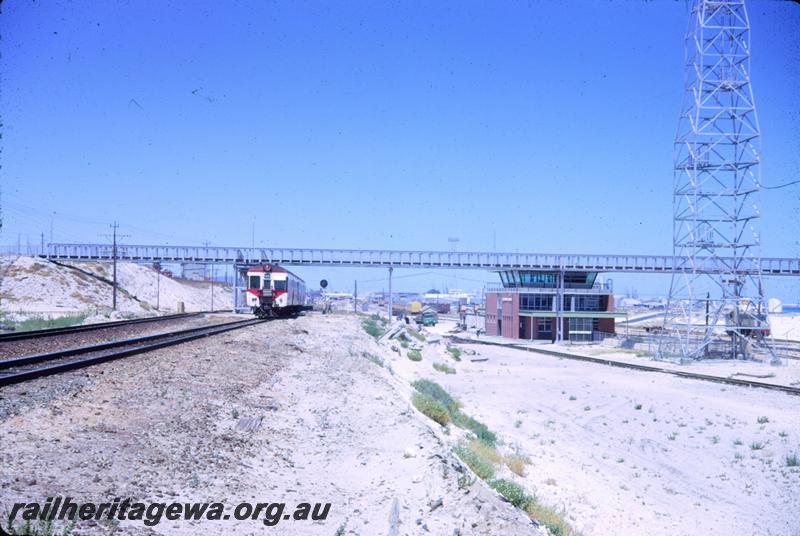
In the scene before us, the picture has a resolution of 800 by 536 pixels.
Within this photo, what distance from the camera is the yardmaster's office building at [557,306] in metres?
67.6

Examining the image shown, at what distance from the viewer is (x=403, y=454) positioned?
9.05 m

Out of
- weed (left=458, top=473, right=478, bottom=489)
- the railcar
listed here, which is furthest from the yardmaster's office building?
weed (left=458, top=473, right=478, bottom=489)

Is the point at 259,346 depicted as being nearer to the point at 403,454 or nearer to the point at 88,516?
the point at 403,454

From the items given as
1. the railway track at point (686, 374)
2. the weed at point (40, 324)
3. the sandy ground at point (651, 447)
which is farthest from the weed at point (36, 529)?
the railway track at point (686, 374)

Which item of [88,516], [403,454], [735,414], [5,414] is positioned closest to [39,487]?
[88,516]

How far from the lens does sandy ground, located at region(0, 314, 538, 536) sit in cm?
595

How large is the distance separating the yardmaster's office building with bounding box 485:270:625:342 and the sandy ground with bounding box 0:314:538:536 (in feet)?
189

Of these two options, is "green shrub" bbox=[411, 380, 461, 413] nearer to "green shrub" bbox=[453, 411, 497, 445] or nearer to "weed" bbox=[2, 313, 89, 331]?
"green shrub" bbox=[453, 411, 497, 445]

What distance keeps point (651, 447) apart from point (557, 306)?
157ft

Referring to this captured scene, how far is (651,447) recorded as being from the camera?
19.0 m

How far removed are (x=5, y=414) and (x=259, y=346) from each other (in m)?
12.1

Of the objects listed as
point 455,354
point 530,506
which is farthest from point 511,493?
point 455,354

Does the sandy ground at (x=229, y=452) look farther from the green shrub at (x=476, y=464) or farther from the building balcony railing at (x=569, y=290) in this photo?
the building balcony railing at (x=569, y=290)

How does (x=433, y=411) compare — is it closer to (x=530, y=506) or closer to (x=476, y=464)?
(x=476, y=464)
